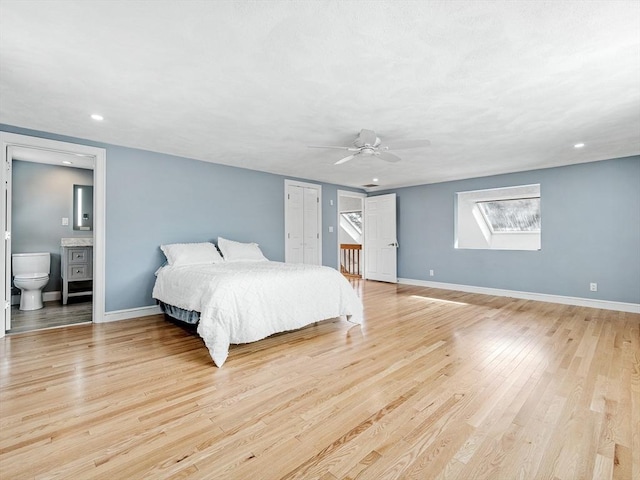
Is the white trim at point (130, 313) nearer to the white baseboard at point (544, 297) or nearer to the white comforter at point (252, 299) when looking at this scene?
the white comforter at point (252, 299)

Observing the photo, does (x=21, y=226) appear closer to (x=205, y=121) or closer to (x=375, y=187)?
(x=205, y=121)

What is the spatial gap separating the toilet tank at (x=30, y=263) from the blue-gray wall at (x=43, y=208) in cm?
38

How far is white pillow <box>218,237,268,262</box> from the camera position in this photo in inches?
179

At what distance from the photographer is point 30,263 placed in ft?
15.1

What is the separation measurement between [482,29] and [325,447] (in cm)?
247

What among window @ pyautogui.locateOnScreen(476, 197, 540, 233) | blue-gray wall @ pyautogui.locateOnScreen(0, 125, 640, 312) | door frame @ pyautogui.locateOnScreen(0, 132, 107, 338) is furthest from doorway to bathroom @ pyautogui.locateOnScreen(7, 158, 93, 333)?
window @ pyautogui.locateOnScreen(476, 197, 540, 233)

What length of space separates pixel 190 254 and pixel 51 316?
2.04m

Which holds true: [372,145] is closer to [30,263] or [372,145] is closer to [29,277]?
[29,277]

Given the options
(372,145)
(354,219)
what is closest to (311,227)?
(372,145)

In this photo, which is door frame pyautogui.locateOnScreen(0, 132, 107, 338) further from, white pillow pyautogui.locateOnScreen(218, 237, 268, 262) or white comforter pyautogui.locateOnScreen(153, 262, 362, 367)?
white pillow pyautogui.locateOnScreen(218, 237, 268, 262)

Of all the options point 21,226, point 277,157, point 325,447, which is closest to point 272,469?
point 325,447

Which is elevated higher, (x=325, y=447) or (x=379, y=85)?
(x=379, y=85)

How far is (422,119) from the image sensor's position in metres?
3.15

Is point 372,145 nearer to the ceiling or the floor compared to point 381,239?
nearer to the ceiling
